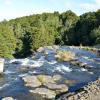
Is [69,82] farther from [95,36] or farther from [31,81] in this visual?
[95,36]

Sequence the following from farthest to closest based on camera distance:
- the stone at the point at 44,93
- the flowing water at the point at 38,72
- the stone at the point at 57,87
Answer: the flowing water at the point at 38,72 < the stone at the point at 57,87 < the stone at the point at 44,93

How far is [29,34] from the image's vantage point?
3907 inches

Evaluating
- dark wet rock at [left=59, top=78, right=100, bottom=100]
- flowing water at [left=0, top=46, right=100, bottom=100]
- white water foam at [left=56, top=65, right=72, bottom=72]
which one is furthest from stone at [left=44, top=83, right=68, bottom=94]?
white water foam at [left=56, top=65, right=72, bottom=72]

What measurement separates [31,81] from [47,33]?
64.5 m

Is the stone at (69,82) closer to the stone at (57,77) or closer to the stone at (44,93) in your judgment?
the stone at (57,77)

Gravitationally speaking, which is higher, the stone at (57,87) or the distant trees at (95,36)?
the distant trees at (95,36)

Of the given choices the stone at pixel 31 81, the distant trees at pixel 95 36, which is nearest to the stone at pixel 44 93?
Answer: the stone at pixel 31 81

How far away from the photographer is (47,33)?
347ft

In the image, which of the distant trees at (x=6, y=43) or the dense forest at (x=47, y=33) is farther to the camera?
the dense forest at (x=47, y=33)

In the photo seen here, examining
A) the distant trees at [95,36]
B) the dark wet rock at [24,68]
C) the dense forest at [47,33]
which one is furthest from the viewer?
the distant trees at [95,36]

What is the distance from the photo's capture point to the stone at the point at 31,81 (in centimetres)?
4068

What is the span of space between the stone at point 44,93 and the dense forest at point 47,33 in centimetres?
4025

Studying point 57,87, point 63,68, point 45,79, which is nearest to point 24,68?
point 63,68

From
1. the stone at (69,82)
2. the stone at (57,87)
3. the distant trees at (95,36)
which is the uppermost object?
the distant trees at (95,36)
